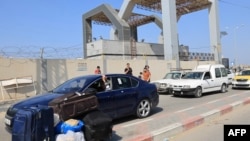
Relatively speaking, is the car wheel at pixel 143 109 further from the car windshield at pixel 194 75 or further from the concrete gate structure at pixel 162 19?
the concrete gate structure at pixel 162 19

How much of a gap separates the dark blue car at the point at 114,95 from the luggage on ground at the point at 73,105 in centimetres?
93

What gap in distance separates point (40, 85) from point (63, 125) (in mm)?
12412

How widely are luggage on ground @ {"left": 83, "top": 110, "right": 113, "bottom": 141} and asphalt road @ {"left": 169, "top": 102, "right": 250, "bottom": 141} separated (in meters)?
1.68

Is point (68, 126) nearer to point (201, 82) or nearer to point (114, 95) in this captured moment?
point (114, 95)

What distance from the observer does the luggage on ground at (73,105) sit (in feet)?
21.0

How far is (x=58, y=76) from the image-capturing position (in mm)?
18734

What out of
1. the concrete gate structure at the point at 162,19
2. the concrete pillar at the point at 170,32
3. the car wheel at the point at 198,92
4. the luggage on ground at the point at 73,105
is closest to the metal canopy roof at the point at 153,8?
the concrete gate structure at the point at 162,19

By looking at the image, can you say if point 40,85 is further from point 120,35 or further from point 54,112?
point 120,35

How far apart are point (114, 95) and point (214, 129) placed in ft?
9.49

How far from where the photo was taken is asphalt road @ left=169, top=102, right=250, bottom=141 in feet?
23.2

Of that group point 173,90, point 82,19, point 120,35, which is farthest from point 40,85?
point 82,19

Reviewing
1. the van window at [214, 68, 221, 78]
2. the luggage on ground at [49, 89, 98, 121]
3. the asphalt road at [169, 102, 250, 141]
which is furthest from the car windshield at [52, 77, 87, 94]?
the van window at [214, 68, 221, 78]

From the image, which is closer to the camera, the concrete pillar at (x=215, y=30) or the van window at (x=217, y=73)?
the van window at (x=217, y=73)

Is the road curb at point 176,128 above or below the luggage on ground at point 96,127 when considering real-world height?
below
